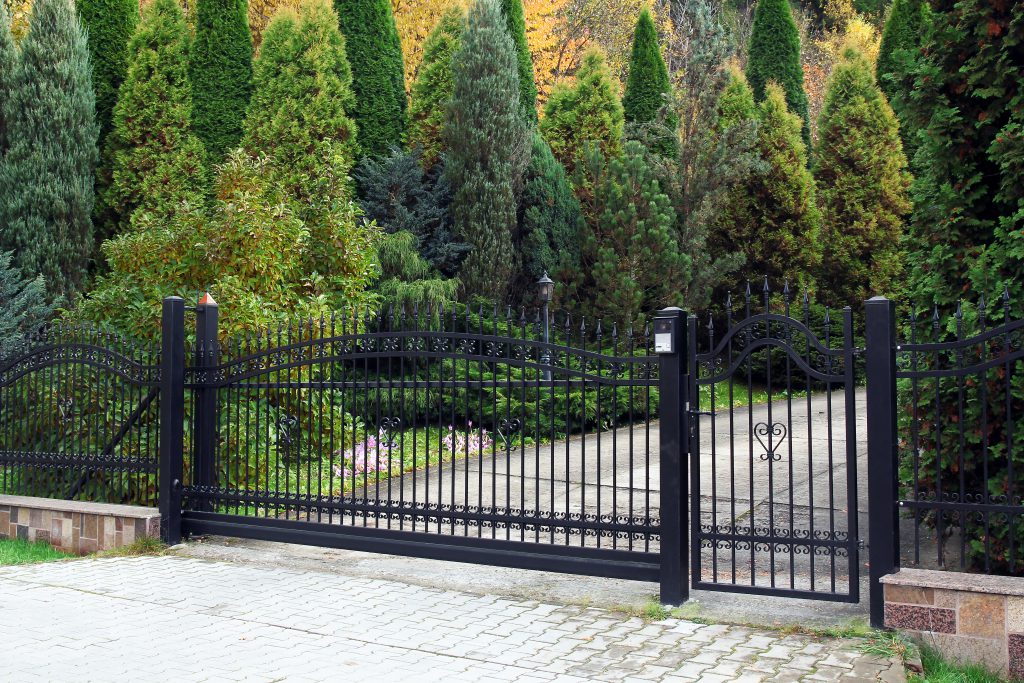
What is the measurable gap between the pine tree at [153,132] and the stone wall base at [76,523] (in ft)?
25.6

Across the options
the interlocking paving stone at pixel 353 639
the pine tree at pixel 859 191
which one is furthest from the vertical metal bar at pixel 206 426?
the pine tree at pixel 859 191

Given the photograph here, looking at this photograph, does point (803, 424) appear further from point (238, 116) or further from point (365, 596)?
point (238, 116)

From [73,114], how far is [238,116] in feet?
9.26

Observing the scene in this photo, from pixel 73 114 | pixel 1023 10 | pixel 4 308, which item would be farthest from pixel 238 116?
pixel 1023 10

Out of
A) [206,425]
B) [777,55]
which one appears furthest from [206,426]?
[777,55]

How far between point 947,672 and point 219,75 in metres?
15.5

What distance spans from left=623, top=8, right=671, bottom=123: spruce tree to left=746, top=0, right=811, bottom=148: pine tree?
11.1 ft

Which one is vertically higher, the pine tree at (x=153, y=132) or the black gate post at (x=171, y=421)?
the pine tree at (x=153, y=132)

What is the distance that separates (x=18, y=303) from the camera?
1288 cm

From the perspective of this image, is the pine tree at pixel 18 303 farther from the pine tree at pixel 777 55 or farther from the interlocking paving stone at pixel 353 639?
the pine tree at pixel 777 55

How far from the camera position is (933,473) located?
20.0 feet

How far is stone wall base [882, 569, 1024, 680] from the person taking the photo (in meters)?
4.72

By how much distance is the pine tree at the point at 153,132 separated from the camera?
51.0ft

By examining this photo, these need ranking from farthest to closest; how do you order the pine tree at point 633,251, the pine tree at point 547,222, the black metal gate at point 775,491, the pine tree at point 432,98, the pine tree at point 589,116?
the pine tree at point 589,116
the pine tree at point 432,98
the pine tree at point 547,222
the pine tree at point 633,251
the black metal gate at point 775,491
